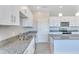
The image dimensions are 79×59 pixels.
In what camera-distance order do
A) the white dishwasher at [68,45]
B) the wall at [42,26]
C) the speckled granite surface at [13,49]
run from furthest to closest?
the wall at [42,26] < the white dishwasher at [68,45] < the speckled granite surface at [13,49]

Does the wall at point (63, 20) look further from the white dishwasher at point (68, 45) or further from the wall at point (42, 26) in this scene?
the white dishwasher at point (68, 45)

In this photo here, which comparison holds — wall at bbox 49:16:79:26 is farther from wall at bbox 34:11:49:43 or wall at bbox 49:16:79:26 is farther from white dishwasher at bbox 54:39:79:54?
white dishwasher at bbox 54:39:79:54

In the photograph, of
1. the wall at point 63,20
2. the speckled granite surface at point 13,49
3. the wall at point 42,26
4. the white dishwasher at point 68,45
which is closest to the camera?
the speckled granite surface at point 13,49


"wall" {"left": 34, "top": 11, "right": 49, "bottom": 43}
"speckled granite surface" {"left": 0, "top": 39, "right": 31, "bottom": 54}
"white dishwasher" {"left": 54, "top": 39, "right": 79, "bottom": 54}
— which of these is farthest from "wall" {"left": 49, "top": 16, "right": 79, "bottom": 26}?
"speckled granite surface" {"left": 0, "top": 39, "right": 31, "bottom": 54}

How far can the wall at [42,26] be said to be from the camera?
8156 mm

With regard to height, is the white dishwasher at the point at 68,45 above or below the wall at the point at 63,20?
below

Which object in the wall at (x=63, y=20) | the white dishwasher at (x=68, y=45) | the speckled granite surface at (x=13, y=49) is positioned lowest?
the white dishwasher at (x=68, y=45)

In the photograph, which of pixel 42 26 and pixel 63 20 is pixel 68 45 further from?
pixel 42 26

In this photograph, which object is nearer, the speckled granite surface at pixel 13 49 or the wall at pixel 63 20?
the speckled granite surface at pixel 13 49

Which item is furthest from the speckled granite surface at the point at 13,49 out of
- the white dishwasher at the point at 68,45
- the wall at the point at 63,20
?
the wall at the point at 63,20

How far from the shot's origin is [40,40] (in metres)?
8.12

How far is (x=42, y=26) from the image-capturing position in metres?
8.22
